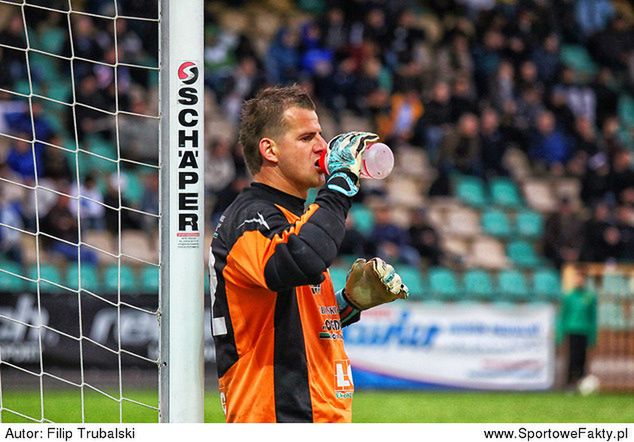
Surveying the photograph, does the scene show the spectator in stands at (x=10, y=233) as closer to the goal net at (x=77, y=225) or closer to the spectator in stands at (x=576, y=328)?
the goal net at (x=77, y=225)

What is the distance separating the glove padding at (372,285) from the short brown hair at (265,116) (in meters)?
0.57

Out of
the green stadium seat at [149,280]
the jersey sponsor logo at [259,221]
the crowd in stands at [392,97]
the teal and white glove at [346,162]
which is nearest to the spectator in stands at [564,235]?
the crowd in stands at [392,97]

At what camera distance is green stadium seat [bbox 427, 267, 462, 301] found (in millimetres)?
15118

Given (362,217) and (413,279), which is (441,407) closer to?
(413,279)

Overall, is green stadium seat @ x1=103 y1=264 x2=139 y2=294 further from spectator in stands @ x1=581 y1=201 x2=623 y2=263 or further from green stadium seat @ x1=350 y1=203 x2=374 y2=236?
spectator in stands @ x1=581 y1=201 x2=623 y2=263

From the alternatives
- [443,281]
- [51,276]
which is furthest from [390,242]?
[51,276]

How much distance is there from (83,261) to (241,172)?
2.93 m

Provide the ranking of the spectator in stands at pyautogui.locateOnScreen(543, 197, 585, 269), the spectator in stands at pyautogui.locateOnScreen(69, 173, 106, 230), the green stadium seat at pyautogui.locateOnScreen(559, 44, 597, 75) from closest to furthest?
the spectator in stands at pyautogui.locateOnScreen(69, 173, 106, 230) < the spectator in stands at pyautogui.locateOnScreen(543, 197, 585, 269) < the green stadium seat at pyautogui.locateOnScreen(559, 44, 597, 75)

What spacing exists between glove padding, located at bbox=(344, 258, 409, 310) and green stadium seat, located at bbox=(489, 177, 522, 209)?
14189 mm

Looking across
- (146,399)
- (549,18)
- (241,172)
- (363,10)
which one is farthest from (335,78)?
(146,399)

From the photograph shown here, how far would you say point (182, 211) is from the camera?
14.6 feet

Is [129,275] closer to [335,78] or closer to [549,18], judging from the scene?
[335,78]

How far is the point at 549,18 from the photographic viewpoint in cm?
2091

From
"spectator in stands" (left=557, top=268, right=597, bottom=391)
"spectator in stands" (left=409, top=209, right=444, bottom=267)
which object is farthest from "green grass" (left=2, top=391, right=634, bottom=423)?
"spectator in stands" (left=409, top=209, right=444, bottom=267)
